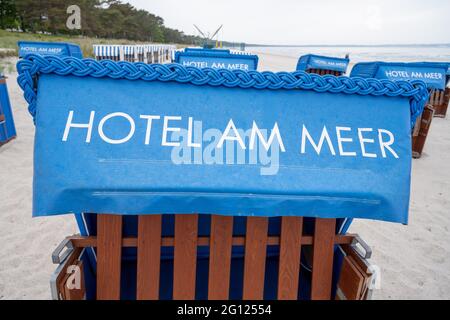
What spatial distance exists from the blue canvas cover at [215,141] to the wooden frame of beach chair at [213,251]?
1.03ft

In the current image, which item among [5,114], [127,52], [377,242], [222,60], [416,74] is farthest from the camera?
[127,52]

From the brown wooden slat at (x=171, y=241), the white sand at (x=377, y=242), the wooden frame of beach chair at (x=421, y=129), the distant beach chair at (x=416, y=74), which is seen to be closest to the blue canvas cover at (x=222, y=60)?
the distant beach chair at (x=416, y=74)

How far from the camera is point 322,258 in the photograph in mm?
1694

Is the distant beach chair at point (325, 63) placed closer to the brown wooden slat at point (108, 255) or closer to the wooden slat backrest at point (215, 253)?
the wooden slat backrest at point (215, 253)

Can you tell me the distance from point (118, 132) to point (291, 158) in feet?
2.43

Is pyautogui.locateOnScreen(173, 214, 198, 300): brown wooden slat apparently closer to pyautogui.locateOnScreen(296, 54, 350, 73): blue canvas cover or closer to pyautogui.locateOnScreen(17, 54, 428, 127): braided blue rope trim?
pyautogui.locateOnScreen(17, 54, 428, 127): braided blue rope trim

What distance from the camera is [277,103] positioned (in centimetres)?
138

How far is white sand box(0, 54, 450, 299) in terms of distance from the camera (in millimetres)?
2609

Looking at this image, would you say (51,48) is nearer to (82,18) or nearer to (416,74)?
(416,74)

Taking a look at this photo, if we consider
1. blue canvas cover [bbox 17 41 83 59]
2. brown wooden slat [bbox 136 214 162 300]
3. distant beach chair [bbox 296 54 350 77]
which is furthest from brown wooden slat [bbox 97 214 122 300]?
distant beach chair [bbox 296 54 350 77]

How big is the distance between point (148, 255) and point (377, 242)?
2.76m

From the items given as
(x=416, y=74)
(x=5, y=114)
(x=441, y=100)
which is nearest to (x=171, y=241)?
(x=5, y=114)

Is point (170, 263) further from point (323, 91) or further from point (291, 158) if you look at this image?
point (323, 91)
